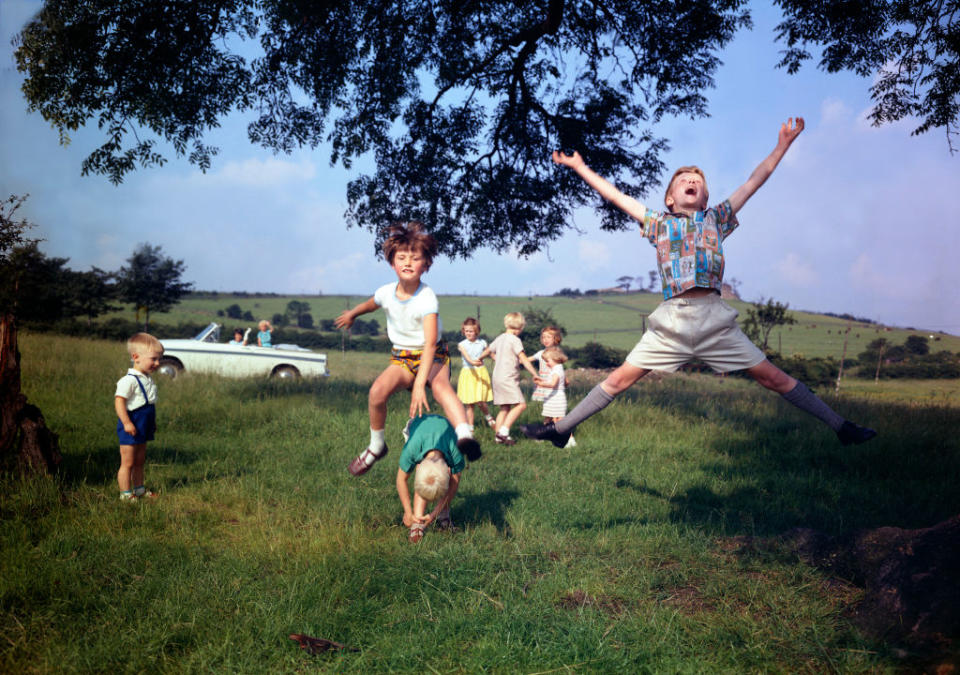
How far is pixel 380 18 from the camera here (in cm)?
1102

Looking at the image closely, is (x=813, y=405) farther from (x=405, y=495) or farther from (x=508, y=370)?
(x=508, y=370)

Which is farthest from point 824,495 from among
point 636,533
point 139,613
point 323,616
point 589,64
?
point 589,64

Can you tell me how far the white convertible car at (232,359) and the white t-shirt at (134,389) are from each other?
10.3m

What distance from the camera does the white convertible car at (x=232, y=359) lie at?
56.2ft

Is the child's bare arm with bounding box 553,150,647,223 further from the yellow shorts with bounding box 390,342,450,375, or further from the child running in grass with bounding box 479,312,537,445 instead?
the child running in grass with bounding box 479,312,537,445

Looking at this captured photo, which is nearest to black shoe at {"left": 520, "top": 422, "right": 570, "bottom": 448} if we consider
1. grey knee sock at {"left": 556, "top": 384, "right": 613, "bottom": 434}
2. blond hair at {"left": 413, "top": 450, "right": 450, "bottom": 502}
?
grey knee sock at {"left": 556, "top": 384, "right": 613, "bottom": 434}

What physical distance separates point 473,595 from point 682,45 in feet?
33.6

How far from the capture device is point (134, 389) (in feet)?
20.4

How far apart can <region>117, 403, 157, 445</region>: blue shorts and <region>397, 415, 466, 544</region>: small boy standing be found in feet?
9.21

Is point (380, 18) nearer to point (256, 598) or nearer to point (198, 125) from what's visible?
point (198, 125)

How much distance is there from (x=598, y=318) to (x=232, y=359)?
2632 centimetres

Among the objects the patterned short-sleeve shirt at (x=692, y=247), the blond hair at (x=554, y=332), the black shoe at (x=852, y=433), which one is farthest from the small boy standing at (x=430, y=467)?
the blond hair at (x=554, y=332)

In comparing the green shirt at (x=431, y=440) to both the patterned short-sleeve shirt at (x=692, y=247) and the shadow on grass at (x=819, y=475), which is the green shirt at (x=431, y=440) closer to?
the patterned short-sleeve shirt at (x=692, y=247)

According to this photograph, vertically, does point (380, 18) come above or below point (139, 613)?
above
